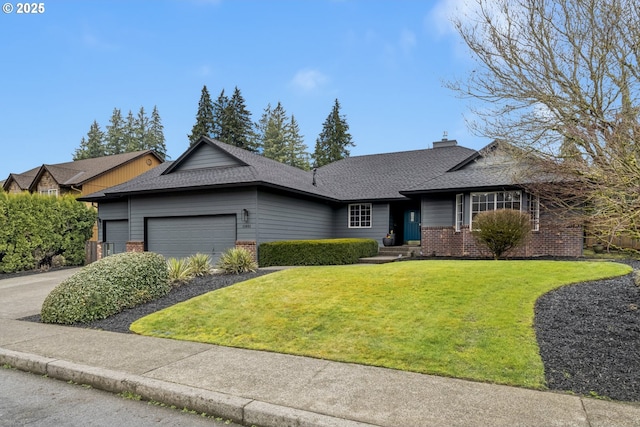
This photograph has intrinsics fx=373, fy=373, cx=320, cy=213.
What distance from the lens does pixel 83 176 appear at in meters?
28.9

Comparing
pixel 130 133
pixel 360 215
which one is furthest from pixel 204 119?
pixel 360 215

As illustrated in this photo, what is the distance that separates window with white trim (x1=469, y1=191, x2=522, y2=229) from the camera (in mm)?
14336

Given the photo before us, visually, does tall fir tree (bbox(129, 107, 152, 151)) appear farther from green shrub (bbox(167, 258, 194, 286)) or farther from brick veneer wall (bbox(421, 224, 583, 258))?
green shrub (bbox(167, 258, 194, 286))

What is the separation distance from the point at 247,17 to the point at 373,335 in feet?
34.3

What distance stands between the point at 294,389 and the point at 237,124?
1803 inches

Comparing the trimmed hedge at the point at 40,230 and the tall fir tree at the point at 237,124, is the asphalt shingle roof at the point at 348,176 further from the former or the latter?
the tall fir tree at the point at 237,124

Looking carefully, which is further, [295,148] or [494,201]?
[295,148]

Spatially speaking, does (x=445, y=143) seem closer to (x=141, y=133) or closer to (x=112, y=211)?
(x=112, y=211)

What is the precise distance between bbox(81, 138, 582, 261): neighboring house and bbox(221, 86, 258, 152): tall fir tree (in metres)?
27.5

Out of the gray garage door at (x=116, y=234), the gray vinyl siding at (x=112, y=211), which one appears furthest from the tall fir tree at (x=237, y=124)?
the gray garage door at (x=116, y=234)

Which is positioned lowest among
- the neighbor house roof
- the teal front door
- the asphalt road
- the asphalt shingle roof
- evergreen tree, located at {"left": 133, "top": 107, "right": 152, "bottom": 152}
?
the asphalt road

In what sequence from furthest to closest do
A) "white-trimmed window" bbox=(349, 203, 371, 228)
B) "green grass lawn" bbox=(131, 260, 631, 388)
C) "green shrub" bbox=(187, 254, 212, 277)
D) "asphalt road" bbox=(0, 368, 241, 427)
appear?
"white-trimmed window" bbox=(349, 203, 371, 228)
"green shrub" bbox=(187, 254, 212, 277)
"green grass lawn" bbox=(131, 260, 631, 388)
"asphalt road" bbox=(0, 368, 241, 427)

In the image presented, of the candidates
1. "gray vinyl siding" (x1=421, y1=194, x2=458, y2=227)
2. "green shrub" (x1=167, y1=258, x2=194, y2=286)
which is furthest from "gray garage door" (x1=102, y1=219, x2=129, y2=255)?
"gray vinyl siding" (x1=421, y1=194, x2=458, y2=227)

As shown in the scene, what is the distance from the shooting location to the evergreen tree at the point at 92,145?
60.0 meters
